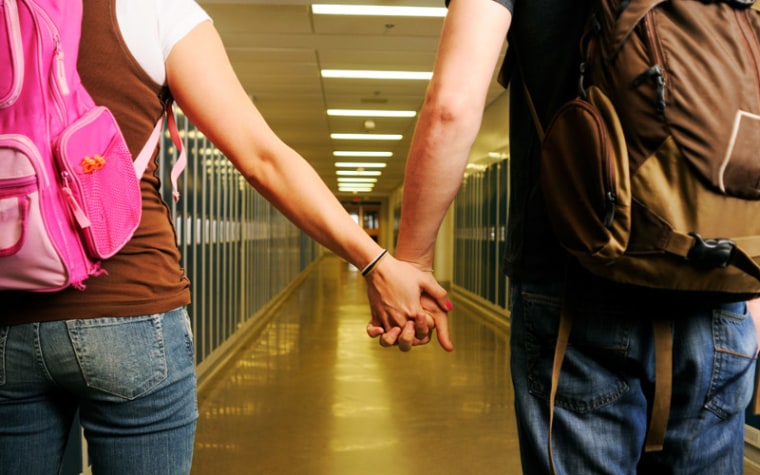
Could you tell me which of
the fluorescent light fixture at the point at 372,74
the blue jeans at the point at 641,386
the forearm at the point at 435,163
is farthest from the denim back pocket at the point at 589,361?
the fluorescent light fixture at the point at 372,74

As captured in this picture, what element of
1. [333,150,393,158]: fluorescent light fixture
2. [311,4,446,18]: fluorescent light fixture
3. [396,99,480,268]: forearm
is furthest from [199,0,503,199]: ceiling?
[396,99,480,268]: forearm

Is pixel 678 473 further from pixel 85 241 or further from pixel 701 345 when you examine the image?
pixel 85 241

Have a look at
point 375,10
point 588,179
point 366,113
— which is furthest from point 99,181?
point 366,113

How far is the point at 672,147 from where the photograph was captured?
93 centimetres

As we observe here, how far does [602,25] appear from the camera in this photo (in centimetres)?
99

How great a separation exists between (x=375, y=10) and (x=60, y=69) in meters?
4.98

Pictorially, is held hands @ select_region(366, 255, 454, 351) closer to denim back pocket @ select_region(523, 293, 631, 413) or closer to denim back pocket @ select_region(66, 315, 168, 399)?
denim back pocket @ select_region(523, 293, 631, 413)

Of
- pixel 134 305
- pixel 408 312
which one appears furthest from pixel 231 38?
pixel 134 305

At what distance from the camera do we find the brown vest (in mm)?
896

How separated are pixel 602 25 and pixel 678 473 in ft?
2.40

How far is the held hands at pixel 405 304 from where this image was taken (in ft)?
4.75

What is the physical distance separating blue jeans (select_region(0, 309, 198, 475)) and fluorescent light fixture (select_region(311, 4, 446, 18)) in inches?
194

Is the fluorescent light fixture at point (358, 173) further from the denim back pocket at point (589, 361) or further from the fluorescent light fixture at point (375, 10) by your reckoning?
the denim back pocket at point (589, 361)

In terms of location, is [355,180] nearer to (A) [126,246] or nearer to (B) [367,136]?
(B) [367,136]
